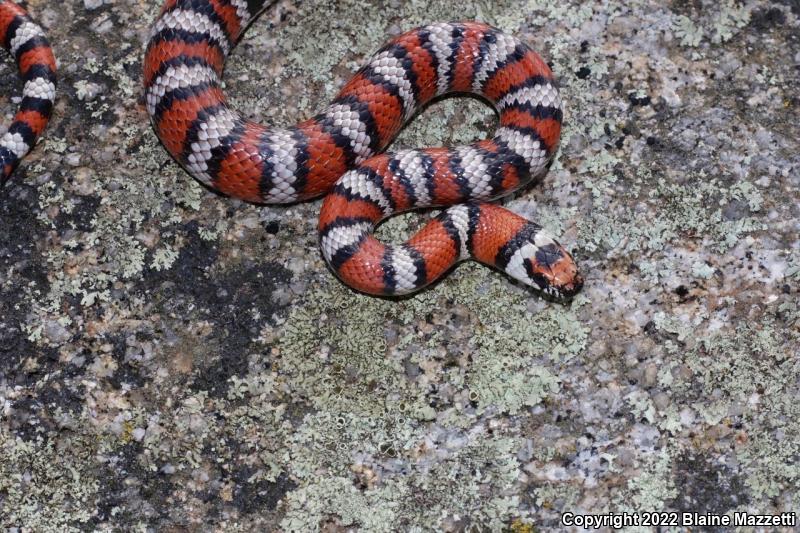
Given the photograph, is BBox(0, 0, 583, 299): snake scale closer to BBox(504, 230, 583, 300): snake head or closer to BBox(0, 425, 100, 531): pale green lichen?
BBox(504, 230, 583, 300): snake head

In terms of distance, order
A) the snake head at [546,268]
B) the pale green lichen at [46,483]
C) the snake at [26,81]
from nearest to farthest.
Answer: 1. the pale green lichen at [46,483]
2. the snake head at [546,268]
3. the snake at [26,81]

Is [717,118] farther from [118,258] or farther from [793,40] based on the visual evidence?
[118,258]

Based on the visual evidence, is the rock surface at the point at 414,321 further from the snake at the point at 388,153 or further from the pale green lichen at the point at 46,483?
the snake at the point at 388,153

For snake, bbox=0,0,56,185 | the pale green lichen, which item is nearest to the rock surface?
the pale green lichen

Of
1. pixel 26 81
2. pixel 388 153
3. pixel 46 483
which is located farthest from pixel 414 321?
pixel 26 81

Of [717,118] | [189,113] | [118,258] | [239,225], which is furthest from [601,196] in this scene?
[118,258]

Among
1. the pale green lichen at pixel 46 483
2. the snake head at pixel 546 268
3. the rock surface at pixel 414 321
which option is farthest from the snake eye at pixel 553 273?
the pale green lichen at pixel 46 483

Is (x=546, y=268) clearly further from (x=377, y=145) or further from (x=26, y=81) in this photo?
(x=26, y=81)
